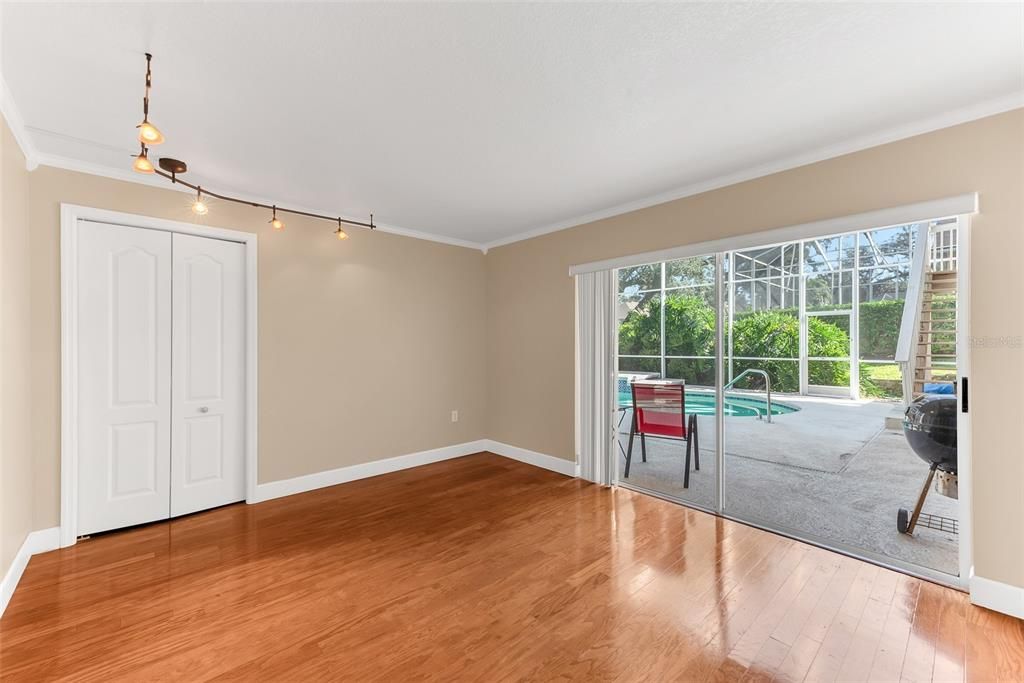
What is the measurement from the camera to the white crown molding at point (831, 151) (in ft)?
6.91

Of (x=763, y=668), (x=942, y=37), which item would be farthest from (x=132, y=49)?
(x=763, y=668)

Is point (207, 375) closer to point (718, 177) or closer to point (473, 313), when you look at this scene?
point (473, 313)

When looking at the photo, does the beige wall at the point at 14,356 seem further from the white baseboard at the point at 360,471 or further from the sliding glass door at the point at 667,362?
the sliding glass door at the point at 667,362

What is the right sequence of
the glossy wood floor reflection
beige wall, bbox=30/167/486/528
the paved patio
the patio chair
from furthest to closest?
1. the patio chair
2. the paved patio
3. beige wall, bbox=30/167/486/528
4. the glossy wood floor reflection

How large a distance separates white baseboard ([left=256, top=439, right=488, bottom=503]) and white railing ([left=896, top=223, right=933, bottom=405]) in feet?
13.3

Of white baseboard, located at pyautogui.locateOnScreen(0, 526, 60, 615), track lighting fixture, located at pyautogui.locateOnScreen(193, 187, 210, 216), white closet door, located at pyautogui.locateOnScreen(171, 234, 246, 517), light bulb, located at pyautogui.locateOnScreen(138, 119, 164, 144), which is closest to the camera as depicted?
light bulb, located at pyautogui.locateOnScreen(138, 119, 164, 144)

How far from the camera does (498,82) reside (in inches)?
75.6

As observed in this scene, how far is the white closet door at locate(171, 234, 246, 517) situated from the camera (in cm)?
323

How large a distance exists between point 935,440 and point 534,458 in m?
3.22

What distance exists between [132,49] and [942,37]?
3308 millimetres

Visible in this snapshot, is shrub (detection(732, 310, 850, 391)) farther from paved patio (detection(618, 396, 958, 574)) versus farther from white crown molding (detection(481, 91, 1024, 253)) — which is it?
white crown molding (detection(481, 91, 1024, 253))

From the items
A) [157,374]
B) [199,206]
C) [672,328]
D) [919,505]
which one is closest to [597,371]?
[672,328]

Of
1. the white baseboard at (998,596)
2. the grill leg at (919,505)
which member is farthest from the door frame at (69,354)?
the grill leg at (919,505)

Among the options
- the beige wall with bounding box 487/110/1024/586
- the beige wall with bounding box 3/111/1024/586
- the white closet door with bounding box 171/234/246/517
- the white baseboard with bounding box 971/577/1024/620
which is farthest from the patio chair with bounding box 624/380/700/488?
the white closet door with bounding box 171/234/246/517
